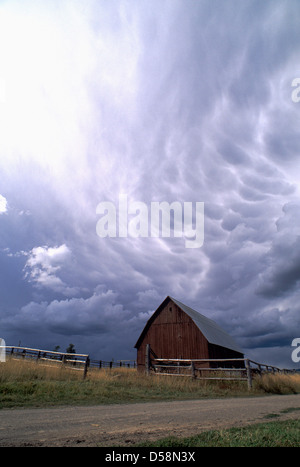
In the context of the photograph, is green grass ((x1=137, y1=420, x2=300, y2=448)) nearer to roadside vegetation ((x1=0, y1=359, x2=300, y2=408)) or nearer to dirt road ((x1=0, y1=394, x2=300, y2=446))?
dirt road ((x1=0, y1=394, x2=300, y2=446))

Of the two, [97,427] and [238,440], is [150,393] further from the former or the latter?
[238,440]

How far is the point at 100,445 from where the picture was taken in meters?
3.71

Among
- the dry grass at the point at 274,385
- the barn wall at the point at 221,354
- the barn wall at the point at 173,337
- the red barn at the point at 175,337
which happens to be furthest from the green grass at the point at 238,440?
the barn wall at the point at 173,337

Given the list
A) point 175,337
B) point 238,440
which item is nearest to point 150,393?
point 238,440

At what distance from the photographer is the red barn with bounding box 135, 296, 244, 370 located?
25719 millimetres

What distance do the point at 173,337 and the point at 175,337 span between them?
212mm

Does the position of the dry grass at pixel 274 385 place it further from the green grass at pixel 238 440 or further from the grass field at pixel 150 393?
the green grass at pixel 238 440

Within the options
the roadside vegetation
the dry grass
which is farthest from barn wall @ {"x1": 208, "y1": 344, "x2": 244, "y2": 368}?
the roadside vegetation

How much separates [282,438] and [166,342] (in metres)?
24.3

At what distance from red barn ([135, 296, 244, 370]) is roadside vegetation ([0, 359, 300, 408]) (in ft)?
27.4

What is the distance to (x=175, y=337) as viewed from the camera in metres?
26.8
